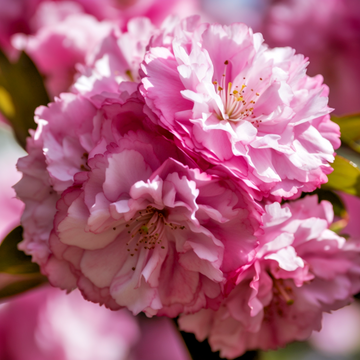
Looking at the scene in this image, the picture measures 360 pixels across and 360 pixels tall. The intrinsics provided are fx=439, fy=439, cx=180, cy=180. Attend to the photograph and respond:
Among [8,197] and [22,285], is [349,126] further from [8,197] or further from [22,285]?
[8,197]

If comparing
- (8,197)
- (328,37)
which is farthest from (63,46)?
(328,37)

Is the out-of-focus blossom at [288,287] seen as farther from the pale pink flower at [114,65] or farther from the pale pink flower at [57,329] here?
the pale pink flower at [57,329]

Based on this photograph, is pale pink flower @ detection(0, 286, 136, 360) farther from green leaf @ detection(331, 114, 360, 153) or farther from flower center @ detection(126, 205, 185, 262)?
green leaf @ detection(331, 114, 360, 153)

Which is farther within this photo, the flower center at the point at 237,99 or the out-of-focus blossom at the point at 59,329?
the out-of-focus blossom at the point at 59,329

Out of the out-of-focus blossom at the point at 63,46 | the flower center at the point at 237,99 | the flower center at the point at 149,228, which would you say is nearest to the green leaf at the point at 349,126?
the flower center at the point at 237,99

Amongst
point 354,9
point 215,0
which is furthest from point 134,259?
point 215,0

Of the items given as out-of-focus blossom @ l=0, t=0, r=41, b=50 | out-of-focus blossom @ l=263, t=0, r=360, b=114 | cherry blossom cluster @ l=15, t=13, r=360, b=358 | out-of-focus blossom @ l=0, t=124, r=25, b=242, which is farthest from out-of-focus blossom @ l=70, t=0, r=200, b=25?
cherry blossom cluster @ l=15, t=13, r=360, b=358

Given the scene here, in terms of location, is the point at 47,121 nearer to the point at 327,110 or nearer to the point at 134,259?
the point at 134,259

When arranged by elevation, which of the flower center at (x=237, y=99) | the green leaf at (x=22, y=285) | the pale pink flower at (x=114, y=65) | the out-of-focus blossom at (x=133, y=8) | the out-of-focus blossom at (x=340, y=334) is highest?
the flower center at (x=237, y=99)
